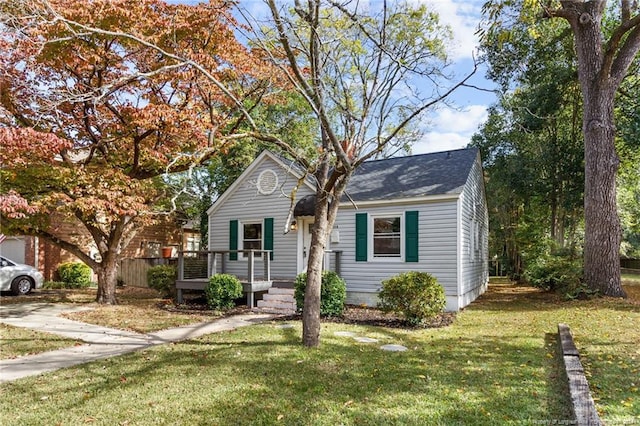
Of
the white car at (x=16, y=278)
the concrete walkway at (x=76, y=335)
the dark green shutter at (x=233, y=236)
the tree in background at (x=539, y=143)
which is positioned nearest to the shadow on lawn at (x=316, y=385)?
the concrete walkway at (x=76, y=335)

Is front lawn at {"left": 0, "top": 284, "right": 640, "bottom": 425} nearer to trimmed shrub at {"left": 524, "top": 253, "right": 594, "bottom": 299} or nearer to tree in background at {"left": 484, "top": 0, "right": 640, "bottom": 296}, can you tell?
trimmed shrub at {"left": 524, "top": 253, "right": 594, "bottom": 299}

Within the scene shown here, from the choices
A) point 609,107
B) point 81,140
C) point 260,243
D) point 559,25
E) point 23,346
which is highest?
point 559,25

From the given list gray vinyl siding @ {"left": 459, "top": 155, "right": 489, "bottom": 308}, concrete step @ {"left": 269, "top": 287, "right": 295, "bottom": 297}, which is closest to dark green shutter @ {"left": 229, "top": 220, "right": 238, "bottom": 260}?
concrete step @ {"left": 269, "top": 287, "right": 295, "bottom": 297}

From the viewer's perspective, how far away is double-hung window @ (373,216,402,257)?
1126cm

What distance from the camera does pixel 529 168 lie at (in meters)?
16.3

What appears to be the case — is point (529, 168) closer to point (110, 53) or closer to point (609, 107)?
point (609, 107)

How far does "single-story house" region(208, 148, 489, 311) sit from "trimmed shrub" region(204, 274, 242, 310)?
210 cm

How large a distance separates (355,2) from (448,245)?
626cm

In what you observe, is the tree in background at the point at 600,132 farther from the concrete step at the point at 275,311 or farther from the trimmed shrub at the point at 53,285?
the trimmed shrub at the point at 53,285

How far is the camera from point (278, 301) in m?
11.0

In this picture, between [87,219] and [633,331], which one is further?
[87,219]

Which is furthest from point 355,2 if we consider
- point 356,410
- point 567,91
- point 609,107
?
point 567,91

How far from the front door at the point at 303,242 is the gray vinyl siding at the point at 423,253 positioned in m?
1.06

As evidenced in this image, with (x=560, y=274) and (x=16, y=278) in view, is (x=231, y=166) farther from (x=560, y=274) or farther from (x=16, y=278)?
(x=560, y=274)
